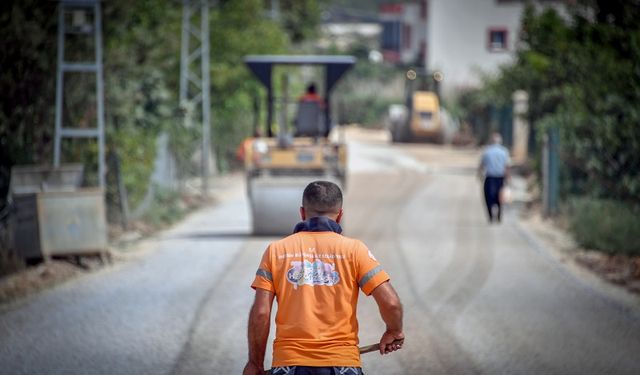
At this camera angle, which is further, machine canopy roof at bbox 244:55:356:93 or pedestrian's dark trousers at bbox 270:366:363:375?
machine canopy roof at bbox 244:55:356:93

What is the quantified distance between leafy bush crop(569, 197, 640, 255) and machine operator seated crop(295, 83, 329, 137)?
4.65 meters

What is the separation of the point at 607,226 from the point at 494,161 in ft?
14.1

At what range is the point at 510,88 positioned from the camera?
→ 105 ft

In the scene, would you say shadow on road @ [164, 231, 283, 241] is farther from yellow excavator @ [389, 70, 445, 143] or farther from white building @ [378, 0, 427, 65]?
white building @ [378, 0, 427, 65]

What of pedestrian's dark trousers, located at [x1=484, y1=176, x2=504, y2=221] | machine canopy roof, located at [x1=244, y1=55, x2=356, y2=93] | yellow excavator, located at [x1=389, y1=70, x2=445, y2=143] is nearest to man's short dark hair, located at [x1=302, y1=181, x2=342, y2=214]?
machine canopy roof, located at [x1=244, y1=55, x2=356, y2=93]

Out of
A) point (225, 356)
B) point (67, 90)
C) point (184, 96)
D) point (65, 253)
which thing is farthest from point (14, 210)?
point (184, 96)

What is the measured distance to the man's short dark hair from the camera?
615 cm

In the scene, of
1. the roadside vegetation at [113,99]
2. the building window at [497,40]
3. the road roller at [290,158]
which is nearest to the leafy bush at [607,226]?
the road roller at [290,158]

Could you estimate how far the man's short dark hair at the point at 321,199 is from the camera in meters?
6.15

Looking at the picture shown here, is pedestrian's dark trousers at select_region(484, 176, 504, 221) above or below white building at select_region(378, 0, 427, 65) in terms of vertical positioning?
below

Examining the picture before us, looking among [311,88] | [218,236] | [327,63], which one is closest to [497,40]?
[311,88]

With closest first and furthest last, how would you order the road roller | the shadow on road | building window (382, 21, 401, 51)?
the road roller < the shadow on road < building window (382, 21, 401, 51)

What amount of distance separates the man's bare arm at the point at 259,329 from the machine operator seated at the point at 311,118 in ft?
54.1

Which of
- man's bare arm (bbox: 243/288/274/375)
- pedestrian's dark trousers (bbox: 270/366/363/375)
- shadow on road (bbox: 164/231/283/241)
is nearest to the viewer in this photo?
pedestrian's dark trousers (bbox: 270/366/363/375)
